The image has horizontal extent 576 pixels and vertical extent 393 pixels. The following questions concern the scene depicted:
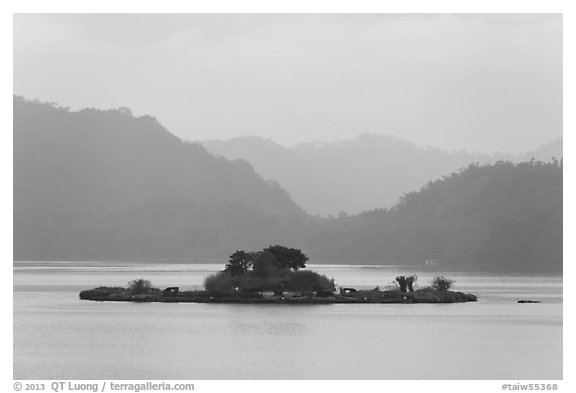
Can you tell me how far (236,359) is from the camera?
45656 mm

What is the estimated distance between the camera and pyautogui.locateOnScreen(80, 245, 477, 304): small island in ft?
244

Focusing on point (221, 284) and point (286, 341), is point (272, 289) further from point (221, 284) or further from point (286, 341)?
point (286, 341)

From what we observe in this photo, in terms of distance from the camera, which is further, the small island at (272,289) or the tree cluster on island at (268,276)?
the tree cluster on island at (268,276)

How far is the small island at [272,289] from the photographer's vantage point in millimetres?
74438

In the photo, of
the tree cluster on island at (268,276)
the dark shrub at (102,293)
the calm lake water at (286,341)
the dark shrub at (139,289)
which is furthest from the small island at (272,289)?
the calm lake water at (286,341)

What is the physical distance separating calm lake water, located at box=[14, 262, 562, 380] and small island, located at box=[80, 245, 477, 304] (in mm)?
1673

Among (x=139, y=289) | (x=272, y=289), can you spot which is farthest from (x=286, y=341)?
(x=139, y=289)

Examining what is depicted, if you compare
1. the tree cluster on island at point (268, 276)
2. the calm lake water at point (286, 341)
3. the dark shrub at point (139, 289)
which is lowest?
the calm lake water at point (286, 341)

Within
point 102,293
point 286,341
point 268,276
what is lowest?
point 286,341

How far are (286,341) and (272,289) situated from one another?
72.3ft

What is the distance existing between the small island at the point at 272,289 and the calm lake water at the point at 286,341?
167cm

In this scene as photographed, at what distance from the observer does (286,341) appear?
52500mm

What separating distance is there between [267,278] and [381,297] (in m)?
7.01

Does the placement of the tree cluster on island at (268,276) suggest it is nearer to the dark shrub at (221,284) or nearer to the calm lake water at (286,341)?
the dark shrub at (221,284)
